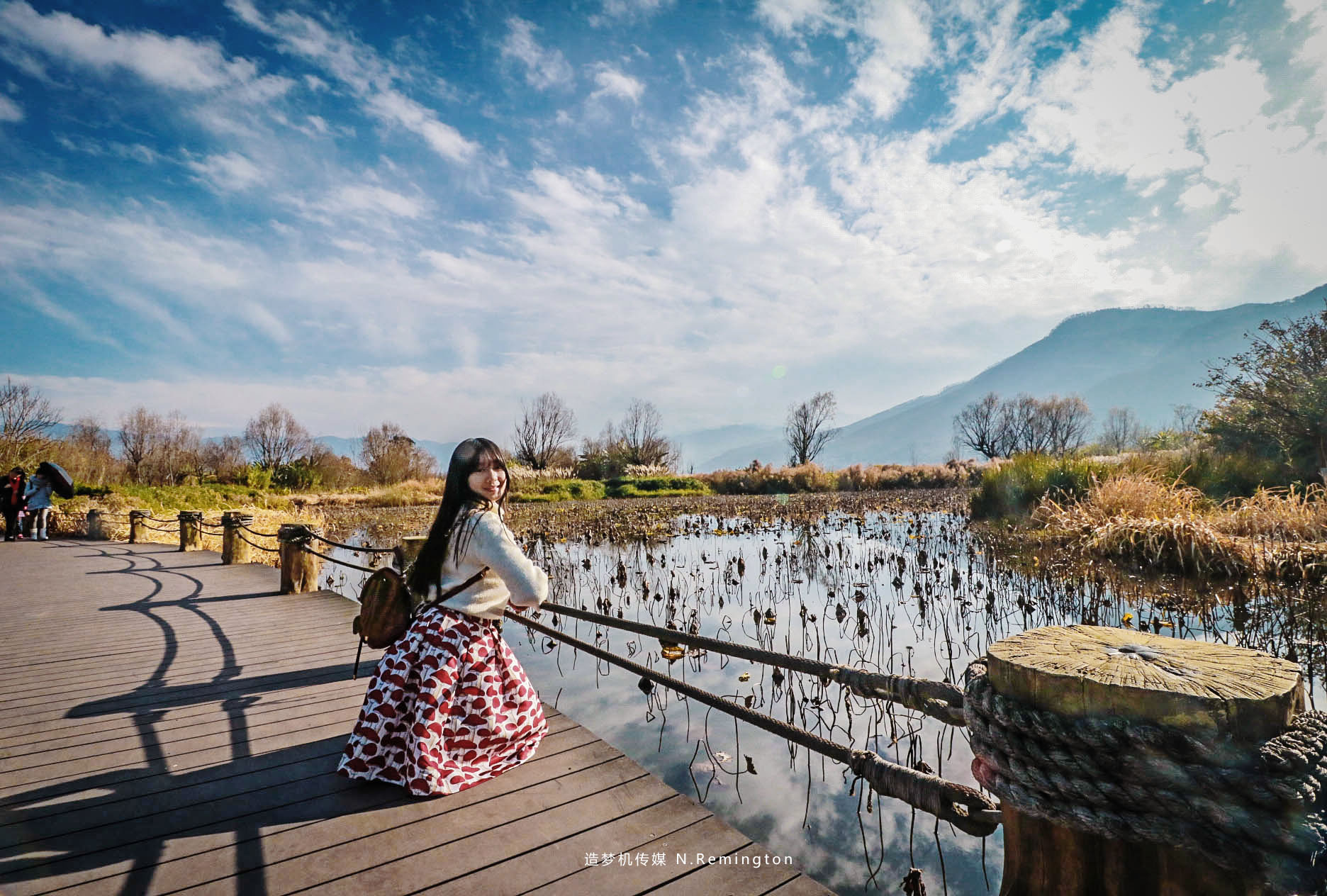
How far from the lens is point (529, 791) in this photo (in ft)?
8.96

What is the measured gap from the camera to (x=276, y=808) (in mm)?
2611

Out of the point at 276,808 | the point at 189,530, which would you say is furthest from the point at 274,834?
the point at 189,530

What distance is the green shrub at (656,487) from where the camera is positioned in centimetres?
3097

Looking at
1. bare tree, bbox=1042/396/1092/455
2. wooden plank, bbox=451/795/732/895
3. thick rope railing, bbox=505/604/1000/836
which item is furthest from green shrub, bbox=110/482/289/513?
bare tree, bbox=1042/396/1092/455

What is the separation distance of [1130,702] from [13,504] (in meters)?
21.4

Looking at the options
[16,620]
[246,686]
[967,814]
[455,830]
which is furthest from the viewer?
[16,620]

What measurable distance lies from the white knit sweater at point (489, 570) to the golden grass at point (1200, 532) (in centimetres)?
812

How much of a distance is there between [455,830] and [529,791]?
39 cm

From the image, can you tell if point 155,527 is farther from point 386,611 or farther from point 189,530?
point 386,611

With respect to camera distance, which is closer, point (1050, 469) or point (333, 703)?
point (333, 703)

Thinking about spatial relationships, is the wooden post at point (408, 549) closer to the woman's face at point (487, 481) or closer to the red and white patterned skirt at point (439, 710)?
the red and white patterned skirt at point (439, 710)

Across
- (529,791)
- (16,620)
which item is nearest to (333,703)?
(529,791)

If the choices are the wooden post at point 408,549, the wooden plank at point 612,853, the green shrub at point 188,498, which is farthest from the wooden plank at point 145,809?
the green shrub at point 188,498

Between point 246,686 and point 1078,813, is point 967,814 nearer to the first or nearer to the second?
point 1078,813
